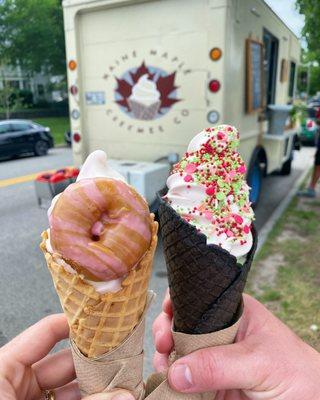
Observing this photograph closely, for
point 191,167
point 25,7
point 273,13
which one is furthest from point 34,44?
point 191,167

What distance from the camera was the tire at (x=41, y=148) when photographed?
48.8 ft

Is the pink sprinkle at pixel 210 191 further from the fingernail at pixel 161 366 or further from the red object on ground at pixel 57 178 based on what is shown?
the red object on ground at pixel 57 178

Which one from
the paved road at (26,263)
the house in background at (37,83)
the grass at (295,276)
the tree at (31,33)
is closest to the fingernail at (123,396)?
the paved road at (26,263)

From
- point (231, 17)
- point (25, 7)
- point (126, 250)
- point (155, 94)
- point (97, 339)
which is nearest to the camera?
point (126, 250)

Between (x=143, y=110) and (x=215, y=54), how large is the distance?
128 cm

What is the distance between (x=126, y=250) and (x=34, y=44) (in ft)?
120

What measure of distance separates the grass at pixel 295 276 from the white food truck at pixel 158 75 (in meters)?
1.24

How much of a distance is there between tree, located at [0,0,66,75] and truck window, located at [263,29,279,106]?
29318mm

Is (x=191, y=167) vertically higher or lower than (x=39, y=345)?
higher

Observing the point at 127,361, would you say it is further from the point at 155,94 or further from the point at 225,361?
the point at 155,94

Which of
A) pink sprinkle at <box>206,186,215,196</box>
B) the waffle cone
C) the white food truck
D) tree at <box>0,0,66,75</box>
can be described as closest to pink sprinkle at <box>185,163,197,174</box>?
pink sprinkle at <box>206,186,215,196</box>

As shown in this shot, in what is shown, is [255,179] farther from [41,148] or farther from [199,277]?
[41,148]

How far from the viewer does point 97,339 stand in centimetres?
145

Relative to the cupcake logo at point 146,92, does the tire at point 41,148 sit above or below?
below
